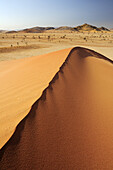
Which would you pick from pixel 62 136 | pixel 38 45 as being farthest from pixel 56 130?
pixel 38 45

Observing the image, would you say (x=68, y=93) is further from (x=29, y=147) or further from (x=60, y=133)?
(x=29, y=147)

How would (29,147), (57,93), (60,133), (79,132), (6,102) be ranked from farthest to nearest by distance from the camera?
(57,93) < (6,102) < (79,132) < (60,133) < (29,147)

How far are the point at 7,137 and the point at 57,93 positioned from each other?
50.7 inches

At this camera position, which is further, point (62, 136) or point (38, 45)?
point (38, 45)

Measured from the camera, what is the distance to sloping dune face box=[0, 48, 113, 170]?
133cm

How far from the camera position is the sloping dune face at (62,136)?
52.4 inches

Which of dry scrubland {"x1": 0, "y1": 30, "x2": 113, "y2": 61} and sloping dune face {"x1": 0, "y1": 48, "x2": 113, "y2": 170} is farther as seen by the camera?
dry scrubland {"x1": 0, "y1": 30, "x2": 113, "y2": 61}

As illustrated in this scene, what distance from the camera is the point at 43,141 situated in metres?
1.52

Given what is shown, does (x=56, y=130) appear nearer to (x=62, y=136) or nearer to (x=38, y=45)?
(x=62, y=136)

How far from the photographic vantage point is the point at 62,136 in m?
1.65

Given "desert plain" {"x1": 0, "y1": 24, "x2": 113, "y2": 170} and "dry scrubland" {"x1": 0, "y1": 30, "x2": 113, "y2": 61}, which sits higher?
"dry scrubland" {"x1": 0, "y1": 30, "x2": 113, "y2": 61}

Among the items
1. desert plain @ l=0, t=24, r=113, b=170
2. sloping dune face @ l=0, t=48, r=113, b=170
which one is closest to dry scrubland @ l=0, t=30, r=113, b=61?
desert plain @ l=0, t=24, r=113, b=170

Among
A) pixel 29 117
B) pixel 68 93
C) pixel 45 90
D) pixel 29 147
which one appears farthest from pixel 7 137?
pixel 68 93

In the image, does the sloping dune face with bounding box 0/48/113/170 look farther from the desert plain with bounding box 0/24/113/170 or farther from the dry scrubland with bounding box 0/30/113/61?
the dry scrubland with bounding box 0/30/113/61
